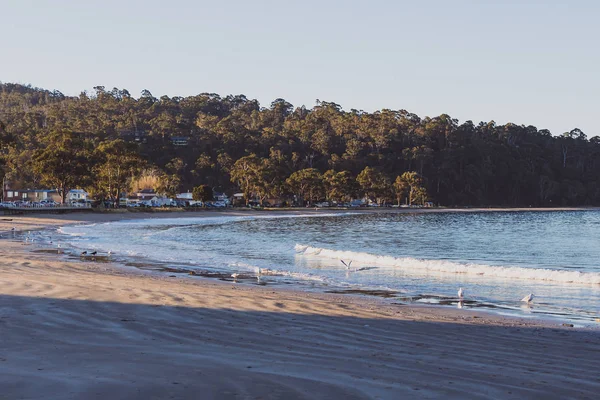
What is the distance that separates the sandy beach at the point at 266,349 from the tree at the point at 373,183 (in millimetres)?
128819

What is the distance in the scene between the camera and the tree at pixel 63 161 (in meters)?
83.9

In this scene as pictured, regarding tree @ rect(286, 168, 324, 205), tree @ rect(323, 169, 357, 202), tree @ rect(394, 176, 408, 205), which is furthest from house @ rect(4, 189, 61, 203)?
tree @ rect(394, 176, 408, 205)

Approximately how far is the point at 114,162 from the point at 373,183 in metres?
66.0

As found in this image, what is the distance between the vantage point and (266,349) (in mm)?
7656

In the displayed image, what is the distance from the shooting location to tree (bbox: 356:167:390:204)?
5566 inches

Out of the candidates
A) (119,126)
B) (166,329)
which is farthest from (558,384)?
(119,126)

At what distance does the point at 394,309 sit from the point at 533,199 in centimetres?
18653

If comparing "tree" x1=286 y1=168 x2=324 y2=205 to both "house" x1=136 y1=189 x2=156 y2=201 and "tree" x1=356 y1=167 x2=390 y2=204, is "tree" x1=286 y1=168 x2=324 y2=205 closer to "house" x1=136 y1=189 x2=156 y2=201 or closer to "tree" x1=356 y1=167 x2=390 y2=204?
"tree" x1=356 y1=167 x2=390 y2=204

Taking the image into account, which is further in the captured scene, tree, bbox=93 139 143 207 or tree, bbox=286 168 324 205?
tree, bbox=286 168 324 205

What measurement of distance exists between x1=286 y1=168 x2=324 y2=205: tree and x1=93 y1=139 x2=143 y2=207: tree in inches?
1653

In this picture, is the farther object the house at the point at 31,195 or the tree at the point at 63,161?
the house at the point at 31,195

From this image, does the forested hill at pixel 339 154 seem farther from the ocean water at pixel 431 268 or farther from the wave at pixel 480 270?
the wave at pixel 480 270

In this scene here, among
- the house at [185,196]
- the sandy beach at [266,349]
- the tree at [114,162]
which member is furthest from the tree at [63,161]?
the sandy beach at [266,349]

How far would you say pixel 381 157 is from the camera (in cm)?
16612
